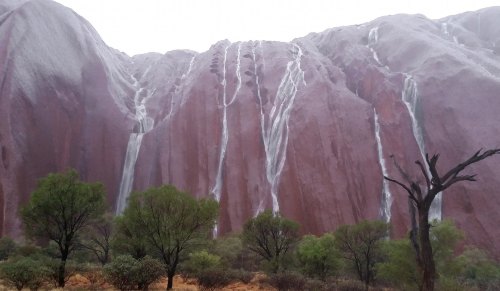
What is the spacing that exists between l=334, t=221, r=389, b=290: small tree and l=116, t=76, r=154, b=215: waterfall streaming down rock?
29163 mm

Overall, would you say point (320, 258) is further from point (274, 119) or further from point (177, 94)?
point (177, 94)

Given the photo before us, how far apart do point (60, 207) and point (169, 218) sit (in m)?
5.73

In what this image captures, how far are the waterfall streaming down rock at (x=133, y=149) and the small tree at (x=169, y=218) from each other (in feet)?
93.7

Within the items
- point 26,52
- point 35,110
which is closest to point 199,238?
point 35,110

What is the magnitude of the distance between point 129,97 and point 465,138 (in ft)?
156

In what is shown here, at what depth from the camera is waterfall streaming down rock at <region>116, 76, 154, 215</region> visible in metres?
50.8

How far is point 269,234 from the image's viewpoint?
1191 inches

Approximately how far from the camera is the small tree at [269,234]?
1171 inches

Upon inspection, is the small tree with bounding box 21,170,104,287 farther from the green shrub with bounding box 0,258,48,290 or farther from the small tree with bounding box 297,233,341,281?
the small tree with bounding box 297,233,341,281

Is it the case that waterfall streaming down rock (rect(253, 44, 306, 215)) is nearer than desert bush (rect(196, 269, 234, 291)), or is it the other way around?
desert bush (rect(196, 269, 234, 291))

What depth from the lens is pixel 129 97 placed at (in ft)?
214

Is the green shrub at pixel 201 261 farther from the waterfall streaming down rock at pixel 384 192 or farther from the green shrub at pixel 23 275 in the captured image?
the waterfall streaming down rock at pixel 384 192

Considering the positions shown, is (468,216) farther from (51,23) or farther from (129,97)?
(51,23)

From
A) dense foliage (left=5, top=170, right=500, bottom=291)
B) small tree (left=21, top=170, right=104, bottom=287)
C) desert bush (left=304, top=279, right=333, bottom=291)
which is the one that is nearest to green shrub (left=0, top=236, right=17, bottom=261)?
dense foliage (left=5, top=170, right=500, bottom=291)
